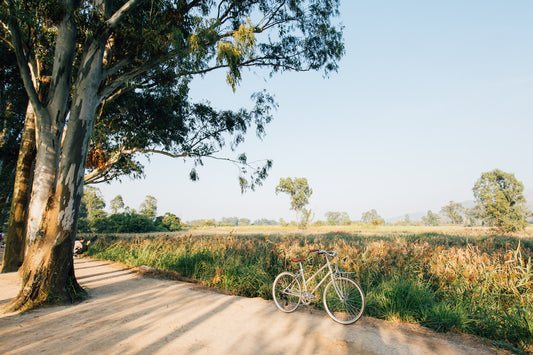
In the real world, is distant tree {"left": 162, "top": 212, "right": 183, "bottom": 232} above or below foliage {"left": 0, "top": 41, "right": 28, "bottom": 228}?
below

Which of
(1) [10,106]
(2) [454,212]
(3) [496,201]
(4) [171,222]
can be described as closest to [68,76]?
(1) [10,106]

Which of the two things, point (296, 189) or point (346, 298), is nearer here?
point (346, 298)

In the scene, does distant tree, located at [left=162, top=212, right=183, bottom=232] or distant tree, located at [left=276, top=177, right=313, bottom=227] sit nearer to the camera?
distant tree, located at [left=162, top=212, right=183, bottom=232]

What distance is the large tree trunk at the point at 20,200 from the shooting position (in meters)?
8.45

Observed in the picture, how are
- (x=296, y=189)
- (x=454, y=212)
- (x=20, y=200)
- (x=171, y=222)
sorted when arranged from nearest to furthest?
(x=20, y=200) < (x=171, y=222) < (x=296, y=189) < (x=454, y=212)

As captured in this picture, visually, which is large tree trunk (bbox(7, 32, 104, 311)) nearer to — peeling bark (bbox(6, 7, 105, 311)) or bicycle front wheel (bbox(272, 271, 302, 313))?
peeling bark (bbox(6, 7, 105, 311))

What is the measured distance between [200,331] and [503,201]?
5763 centimetres

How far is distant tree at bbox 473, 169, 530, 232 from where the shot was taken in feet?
146

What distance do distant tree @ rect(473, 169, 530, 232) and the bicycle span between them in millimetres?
Answer: 47413

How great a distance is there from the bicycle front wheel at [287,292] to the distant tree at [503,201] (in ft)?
156

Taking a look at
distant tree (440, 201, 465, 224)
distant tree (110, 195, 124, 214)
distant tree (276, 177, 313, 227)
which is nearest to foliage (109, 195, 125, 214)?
distant tree (110, 195, 124, 214)

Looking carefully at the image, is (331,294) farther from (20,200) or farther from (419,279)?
(20,200)

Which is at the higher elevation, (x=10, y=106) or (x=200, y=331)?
(x=10, y=106)

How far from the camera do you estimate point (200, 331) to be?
410 cm
